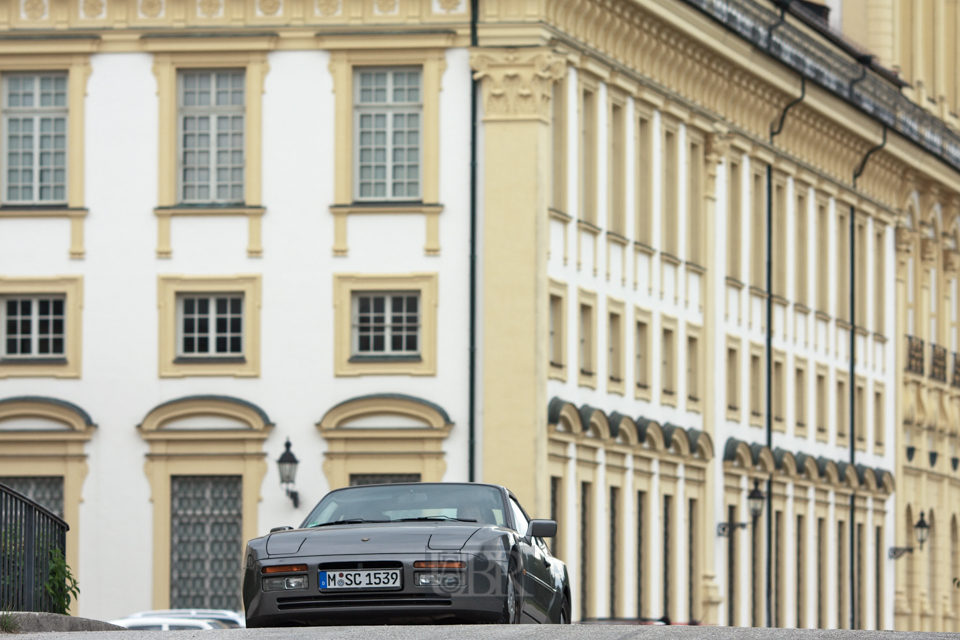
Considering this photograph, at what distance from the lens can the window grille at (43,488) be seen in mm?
39281

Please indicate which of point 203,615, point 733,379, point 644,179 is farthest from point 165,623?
point 733,379

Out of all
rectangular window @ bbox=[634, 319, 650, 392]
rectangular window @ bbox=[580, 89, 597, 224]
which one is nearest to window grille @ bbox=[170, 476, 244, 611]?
rectangular window @ bbox=[580, 89, 597, 224]

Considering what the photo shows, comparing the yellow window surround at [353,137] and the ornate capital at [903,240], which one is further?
the ornate capital at [903,240]

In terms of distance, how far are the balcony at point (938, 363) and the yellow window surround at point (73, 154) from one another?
31.1 metres

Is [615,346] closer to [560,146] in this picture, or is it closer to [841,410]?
[560,146]

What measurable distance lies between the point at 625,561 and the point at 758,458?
7901 millimetres

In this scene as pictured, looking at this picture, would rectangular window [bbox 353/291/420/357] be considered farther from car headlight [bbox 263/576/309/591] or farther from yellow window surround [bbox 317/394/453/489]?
car headlight [bbox 263/576/309/591]

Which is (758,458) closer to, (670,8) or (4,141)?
(670,8)

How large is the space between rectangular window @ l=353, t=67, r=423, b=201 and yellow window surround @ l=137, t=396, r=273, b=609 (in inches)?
158

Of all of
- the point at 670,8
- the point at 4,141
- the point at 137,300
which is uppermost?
the point at 670,8

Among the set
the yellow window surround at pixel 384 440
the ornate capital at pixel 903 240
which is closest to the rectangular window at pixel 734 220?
the yellow window surround at pixel 384 440

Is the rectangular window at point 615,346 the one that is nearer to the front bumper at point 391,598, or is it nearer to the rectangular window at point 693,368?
the rectangular window at point 693,368

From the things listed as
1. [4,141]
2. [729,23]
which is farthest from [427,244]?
[729,23]

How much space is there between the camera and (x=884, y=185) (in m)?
60.4
